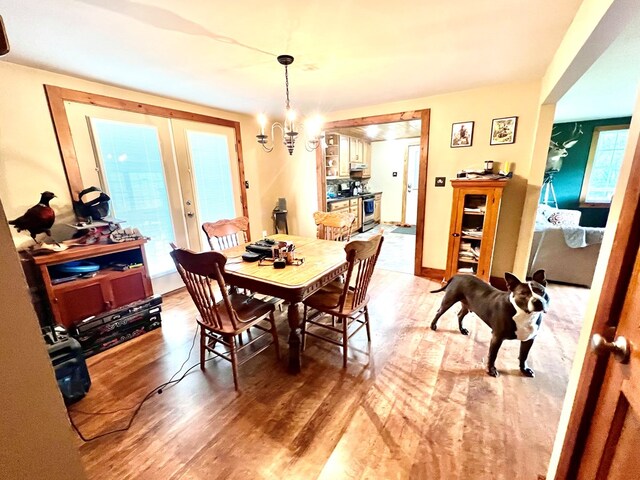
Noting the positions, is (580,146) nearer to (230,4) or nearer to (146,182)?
(230,4)

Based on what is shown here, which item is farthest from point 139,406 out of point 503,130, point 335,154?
point 335,154

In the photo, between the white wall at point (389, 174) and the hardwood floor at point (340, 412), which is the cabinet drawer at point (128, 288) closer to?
the hardwood floor at point (340, 412)

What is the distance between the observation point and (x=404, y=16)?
5.21 ft

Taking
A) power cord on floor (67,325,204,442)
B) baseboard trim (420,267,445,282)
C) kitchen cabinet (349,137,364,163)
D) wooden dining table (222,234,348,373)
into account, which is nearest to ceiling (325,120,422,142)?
kitchen cabinet (349,137,364,163)

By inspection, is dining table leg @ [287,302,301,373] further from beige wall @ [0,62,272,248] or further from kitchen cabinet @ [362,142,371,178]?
kitchen cabinet @ [362,142,371,178]

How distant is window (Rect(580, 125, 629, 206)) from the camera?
4.69 m

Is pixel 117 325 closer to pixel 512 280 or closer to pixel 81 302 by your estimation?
pixel 81 302

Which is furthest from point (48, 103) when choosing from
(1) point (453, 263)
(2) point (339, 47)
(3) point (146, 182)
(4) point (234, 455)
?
(1) point (453, 263)

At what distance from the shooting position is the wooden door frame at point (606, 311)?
0.66 meters

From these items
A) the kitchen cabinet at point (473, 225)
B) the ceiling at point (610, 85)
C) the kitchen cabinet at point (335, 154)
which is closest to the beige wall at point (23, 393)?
the ceiling at point (610, 85)

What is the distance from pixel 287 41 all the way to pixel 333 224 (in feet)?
5.32

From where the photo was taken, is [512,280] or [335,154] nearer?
[512,280]

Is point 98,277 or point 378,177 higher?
point 378,177

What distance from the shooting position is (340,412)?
5.17ft
